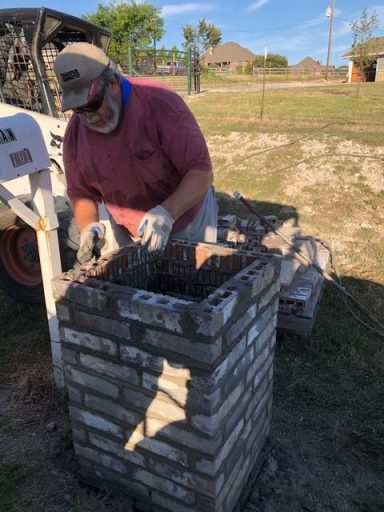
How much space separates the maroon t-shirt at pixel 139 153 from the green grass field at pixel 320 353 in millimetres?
1471

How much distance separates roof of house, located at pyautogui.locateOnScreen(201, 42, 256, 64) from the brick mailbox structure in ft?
263

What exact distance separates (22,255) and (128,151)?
2.28 m

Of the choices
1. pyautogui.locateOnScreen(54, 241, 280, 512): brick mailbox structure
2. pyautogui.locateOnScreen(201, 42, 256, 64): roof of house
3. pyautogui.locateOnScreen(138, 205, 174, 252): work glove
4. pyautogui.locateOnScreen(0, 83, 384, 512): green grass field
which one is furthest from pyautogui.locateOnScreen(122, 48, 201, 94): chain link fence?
pyautogui.locateOnScreen(201, 42, 256, 64): roof of house

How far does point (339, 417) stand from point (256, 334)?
1314 millimetres

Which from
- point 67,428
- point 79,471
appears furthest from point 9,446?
point 79,471

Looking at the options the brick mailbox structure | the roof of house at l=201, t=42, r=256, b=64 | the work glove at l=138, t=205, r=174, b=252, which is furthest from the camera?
the roof of house at l=201, t=42, r=256, b=64

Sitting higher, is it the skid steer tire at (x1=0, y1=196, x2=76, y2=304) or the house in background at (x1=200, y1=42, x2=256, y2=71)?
the house in background at (x1=200, y1=42, x2=256, y2=71)

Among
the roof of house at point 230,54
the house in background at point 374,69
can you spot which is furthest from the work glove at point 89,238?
the roof of house at point 230,54

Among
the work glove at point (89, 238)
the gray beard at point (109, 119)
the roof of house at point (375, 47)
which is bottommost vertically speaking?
the work glove at point (89, 238)

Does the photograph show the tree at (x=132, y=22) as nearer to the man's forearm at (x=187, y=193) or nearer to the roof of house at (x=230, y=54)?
the roof of house at (x=230, y=54)

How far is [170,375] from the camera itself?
5.81ft

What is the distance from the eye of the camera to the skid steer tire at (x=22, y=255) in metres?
3.98

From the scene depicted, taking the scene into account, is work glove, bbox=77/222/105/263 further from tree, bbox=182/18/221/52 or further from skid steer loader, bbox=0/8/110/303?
tree, bbox=182/18/221/52

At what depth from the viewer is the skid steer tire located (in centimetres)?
398
